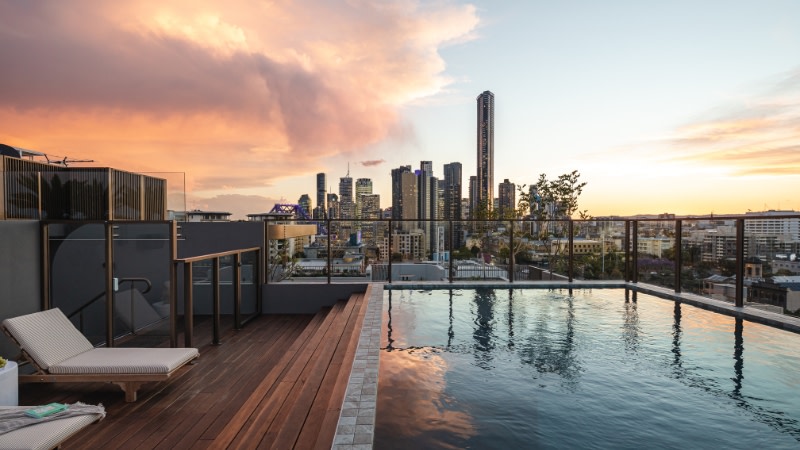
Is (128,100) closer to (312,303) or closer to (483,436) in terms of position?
(312,303)

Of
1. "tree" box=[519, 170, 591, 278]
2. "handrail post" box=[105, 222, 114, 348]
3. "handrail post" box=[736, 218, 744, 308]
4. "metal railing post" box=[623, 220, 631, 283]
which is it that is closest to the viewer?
"handrail post" box=[105, 222, 114, 348]

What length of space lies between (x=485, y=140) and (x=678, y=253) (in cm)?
5320

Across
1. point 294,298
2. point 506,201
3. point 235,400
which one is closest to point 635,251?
point 294,298

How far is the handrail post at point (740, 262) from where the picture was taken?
6113 millimetres

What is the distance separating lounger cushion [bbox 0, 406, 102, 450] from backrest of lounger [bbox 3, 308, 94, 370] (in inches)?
61.1

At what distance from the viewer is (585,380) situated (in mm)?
3920

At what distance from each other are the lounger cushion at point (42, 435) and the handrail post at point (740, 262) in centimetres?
796

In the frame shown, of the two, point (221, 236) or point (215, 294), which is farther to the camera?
point (221, 236)

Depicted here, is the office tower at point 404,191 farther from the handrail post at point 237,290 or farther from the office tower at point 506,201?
the handrail post at point 237,290

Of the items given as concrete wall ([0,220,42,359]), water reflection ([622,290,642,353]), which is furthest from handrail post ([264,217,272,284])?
water reflection ([622,290,642,353])

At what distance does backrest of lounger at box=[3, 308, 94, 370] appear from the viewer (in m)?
3.63

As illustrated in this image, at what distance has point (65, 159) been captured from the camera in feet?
22.6

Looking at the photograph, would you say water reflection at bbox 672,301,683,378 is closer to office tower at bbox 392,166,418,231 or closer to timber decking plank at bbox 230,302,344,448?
timber decking plank at bbox 230,302,344,448

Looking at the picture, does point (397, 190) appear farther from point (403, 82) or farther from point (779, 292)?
point (779, 292)
